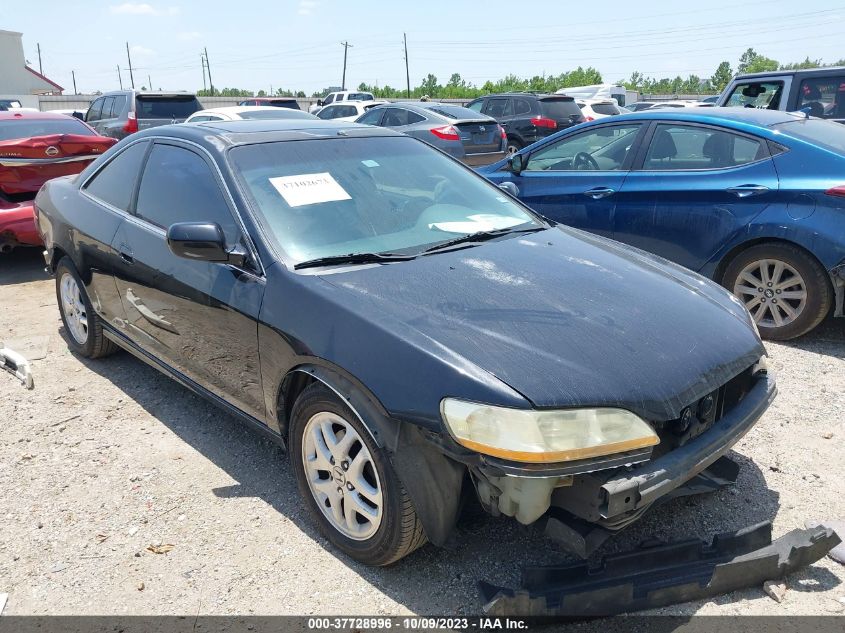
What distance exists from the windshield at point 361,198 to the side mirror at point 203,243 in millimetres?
196

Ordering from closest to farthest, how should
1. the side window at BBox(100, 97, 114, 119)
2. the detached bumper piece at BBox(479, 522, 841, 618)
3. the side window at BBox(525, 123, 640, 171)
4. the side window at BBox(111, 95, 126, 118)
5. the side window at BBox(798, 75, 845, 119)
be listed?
the detached bumper piece at BBox(479, 522, 841, 618) → the side window at BBox(525, 123, 640, 171) → the side window at BBox(798, 75, 845, 119) → the side window at BBox(111, 95, 126, 118) → the side window at BBox(100, 97, 114, 119)

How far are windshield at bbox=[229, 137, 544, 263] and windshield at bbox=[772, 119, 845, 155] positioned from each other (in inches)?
98.0

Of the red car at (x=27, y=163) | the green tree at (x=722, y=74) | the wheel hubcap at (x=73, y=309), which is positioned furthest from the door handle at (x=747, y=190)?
the green tree at (x=722, y=74)

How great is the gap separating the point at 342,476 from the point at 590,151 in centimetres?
420

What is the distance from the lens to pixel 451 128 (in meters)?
12.6

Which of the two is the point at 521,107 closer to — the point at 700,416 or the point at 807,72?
the point at 807,72

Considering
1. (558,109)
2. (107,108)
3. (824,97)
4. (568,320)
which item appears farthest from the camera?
(558,109)

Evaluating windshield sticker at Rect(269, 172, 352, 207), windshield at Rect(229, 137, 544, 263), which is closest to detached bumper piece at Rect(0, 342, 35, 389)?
windshield at Rect(229, 137, 544, 263)

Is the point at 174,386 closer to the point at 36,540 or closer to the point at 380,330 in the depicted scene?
the point at 36,540

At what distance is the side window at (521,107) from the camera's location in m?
16.2

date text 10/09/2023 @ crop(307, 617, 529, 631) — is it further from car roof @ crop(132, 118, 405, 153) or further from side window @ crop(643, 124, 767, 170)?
side window @ crop(643, 124, 767, 170)

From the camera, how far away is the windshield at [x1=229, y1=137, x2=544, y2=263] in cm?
307

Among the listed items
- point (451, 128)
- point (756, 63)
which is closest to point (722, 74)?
point (756, 63)

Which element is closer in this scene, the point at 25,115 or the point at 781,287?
the point at 781,287
